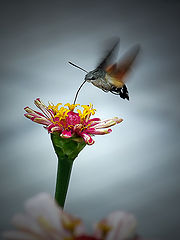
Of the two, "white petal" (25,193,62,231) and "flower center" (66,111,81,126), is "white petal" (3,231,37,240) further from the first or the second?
"flower center" (66,111,81,126)

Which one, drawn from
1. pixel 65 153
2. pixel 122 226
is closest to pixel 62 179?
pixel 65 153

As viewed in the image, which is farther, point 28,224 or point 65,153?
point 65,153

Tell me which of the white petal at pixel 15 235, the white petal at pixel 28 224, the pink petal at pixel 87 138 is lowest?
the white petal at pixel 15 235

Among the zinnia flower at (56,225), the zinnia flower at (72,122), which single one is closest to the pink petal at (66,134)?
the zinnia flower at (72,122)

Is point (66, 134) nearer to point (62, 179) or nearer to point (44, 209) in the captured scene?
point (62, 179)

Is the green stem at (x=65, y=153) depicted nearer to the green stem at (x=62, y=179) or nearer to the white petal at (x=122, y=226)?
the green stem at (x=62, y=179)

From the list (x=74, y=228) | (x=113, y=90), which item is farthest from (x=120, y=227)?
(x=113, y=90)

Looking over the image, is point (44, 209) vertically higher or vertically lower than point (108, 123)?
lower
